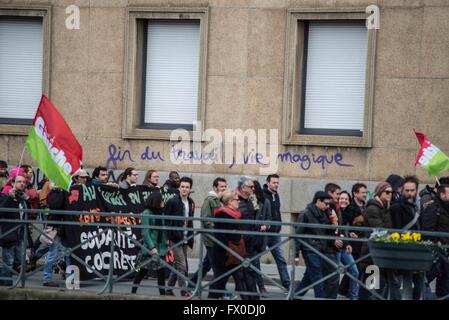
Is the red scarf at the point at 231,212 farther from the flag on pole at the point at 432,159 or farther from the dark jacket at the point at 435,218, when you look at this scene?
the flag on pole at the point at 432,159

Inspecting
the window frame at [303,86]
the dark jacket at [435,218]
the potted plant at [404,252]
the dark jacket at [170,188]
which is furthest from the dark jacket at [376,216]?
the window frame at [303,86]

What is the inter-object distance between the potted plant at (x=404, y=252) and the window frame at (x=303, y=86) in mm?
8042

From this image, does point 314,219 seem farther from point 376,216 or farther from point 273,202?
point 273,202

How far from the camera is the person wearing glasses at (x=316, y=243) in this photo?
15742 millimetres

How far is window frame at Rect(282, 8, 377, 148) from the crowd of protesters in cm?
281

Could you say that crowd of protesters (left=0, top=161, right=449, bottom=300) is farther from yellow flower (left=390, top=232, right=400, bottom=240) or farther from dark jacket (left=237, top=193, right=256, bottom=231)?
yellow flower (left=390, top=232, right=400, bottom=240)

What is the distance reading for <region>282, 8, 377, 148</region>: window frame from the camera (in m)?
22.2

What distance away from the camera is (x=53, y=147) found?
1686cm

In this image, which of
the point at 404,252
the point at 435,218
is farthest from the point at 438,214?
the point at 404,252

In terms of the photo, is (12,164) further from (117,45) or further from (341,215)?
(341,215)

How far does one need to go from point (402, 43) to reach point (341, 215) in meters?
4.93

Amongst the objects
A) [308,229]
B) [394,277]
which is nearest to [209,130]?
[308,229]

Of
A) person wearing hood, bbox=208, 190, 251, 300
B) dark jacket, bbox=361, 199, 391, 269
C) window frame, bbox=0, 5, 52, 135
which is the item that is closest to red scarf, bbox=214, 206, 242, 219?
person wearing hood, bbox=208, 190, 251, 300

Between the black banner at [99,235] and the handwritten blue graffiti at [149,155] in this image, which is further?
the handwritten blue graffiti at [149,155]
